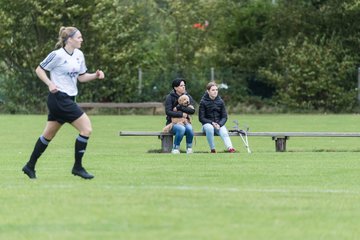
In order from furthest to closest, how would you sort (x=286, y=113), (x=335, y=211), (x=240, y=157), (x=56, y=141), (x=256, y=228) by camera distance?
(x=286, y=113), (x=56, y=141), (x=240, y=157), (x=335, y=211), (x=256, y=228)

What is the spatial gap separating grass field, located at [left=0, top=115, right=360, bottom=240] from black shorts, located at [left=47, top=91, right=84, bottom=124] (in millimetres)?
775

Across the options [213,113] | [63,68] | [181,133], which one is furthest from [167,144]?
[63,68]

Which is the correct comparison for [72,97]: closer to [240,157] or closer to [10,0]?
[240,157]

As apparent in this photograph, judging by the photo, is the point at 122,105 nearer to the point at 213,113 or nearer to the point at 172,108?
the point at 213,113

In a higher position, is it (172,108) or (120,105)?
(172,108)

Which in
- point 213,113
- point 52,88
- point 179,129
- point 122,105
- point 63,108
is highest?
point 52,88

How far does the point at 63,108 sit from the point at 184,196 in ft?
9.48

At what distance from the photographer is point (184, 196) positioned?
35.7 ft

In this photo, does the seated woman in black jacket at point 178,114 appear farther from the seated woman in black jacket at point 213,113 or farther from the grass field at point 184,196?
the grass field at point 184,196

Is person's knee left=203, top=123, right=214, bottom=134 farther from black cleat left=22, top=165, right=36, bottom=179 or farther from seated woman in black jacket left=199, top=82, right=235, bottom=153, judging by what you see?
black cleat left=22, top=165, right=36, bottom=179

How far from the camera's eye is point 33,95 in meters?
46.0

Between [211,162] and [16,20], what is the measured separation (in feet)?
101

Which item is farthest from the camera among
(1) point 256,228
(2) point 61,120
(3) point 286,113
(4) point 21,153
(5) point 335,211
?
→ (3) point 286,113

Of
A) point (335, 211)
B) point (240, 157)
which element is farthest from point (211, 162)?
point (335, 211)
